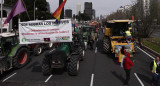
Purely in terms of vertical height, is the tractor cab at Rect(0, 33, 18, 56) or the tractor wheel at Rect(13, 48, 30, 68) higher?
the tractor cab at Rect(0, 33, 18, 56)

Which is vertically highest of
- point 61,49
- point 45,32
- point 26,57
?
point 45,32

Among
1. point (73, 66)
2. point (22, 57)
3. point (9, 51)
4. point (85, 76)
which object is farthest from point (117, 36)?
point (9, 51)

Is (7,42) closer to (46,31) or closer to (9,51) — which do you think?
(9,51)

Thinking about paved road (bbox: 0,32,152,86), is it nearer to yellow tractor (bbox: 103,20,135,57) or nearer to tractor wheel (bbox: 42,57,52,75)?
tractor wheel (bbox: 42,57,52,75)

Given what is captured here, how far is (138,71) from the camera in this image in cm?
988

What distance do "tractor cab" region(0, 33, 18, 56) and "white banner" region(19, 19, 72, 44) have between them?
1.47 metres

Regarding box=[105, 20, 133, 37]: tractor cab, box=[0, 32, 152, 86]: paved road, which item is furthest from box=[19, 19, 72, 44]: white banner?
box=[105, 20, 133, 37]: tractor cab

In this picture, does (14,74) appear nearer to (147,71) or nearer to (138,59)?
(147,71)

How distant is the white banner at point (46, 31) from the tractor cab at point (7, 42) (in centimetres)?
147

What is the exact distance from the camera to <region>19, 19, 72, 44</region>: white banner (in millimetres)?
8352

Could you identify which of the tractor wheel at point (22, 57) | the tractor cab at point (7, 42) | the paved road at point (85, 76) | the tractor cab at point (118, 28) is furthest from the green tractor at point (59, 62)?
the tractor cab at point (118, 28)

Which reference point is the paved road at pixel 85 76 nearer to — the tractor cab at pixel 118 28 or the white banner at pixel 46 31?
the white banner at pixel 46 31

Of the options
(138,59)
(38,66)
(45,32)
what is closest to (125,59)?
(45,32)

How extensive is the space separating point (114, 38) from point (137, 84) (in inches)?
243
